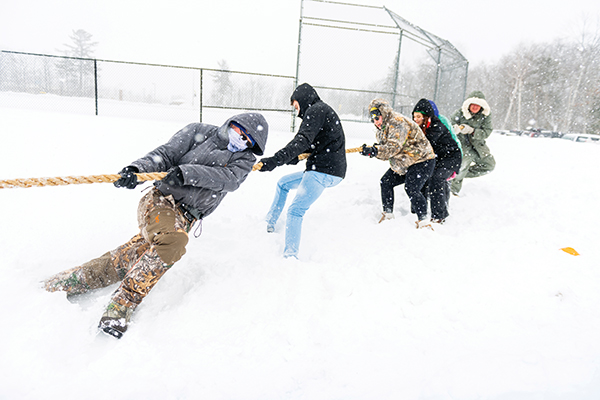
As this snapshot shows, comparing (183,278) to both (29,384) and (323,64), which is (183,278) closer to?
(29,384)

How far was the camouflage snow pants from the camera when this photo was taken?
242 cm

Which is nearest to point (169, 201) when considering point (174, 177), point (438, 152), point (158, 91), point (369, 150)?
point (174, 177)

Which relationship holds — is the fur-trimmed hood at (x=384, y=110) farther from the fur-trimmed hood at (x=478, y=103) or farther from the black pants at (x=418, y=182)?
the fur-trimmed hood at (x=478, y=103)

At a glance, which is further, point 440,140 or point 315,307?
point 440,140

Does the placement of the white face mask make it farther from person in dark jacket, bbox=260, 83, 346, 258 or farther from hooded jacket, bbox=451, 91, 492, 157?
hooded jacket, bbox=451, 91, 492, 157

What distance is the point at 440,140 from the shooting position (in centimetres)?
438

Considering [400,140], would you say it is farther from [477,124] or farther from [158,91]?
[158,91]

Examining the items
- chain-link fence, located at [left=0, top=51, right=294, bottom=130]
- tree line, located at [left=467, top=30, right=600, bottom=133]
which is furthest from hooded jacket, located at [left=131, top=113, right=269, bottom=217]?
tree line, located at [left=467, top=30, right=600, bottom=133]

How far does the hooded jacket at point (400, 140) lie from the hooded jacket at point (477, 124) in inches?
65.9

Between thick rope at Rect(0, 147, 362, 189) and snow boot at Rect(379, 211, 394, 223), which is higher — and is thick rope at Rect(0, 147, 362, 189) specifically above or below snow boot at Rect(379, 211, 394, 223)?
above

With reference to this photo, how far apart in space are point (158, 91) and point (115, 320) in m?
10.2

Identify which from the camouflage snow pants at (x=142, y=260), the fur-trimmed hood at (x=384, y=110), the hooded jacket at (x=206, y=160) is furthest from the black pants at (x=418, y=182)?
the camouflage snow pants at (x=142, y=260)

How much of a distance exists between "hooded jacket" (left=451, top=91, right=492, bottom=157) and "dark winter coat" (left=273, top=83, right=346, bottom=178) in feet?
9.52

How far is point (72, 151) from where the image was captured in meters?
5.40
